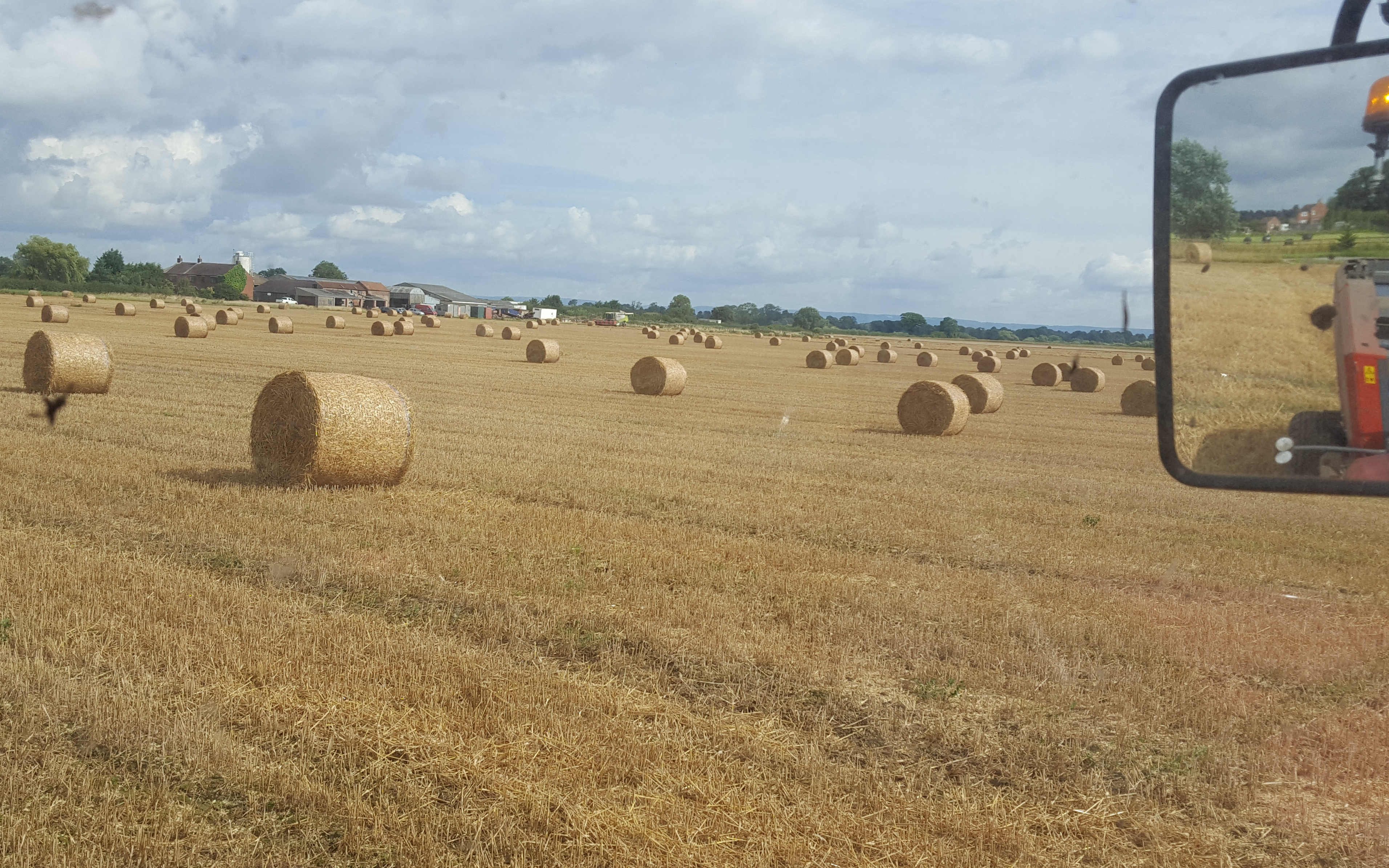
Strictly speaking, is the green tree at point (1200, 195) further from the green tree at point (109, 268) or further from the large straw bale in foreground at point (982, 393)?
the green tree at point (109, 268)

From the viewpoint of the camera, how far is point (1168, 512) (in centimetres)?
1414

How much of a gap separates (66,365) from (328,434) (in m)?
10.6

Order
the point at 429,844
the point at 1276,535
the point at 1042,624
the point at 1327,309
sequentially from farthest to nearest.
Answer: the point at 1276,535 → the point at 1042,624 → the point at 429,844 → the point at 1327,309

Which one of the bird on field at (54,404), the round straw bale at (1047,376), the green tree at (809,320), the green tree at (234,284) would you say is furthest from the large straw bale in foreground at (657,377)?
Result: the green tree at (234,284)

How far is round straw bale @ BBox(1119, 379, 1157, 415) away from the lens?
28969mm

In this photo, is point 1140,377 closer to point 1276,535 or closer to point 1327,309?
point 1276,535

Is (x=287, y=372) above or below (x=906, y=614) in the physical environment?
above

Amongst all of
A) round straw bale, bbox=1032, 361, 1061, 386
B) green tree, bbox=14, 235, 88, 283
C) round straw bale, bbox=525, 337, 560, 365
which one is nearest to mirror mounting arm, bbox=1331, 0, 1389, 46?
→ round straw bale, bbox=1032, 361, 1061, 386

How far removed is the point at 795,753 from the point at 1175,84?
4.33 metres

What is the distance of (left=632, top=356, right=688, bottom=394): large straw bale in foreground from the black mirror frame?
27.9 meters

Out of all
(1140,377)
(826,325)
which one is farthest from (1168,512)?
(826,325)

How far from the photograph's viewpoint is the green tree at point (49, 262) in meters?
107

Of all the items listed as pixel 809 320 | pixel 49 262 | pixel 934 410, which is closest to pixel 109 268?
pixel 49 262

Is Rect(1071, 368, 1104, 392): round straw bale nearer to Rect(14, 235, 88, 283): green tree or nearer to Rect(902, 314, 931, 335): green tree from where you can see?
Rect(902, 314, 931, 335): green tree
